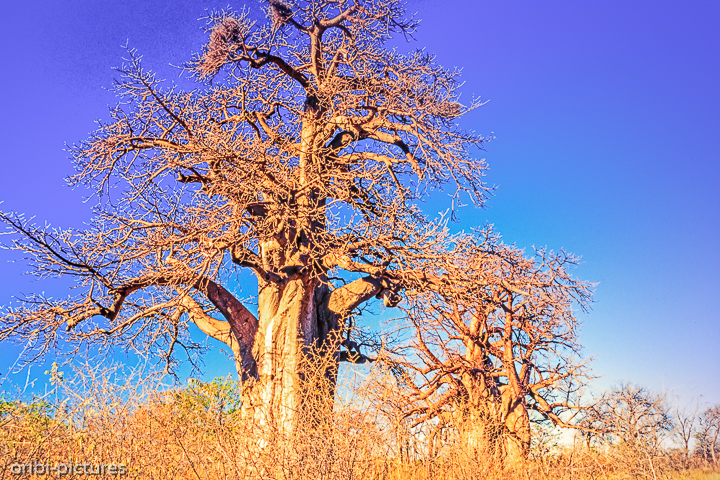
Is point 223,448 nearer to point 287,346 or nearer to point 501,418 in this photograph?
point 287,346

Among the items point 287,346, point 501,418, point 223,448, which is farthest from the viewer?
point 501,418

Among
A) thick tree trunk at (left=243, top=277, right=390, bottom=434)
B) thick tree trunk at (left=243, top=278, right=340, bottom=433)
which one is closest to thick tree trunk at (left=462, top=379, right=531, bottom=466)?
thick tree trunk at (left=243, top=277, right=390, bottom=434)

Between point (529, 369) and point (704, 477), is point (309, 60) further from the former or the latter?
point (704, 477)

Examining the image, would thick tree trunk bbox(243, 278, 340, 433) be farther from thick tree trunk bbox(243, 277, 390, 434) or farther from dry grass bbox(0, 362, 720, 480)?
dry grass bbox(0, 362, 720, 480)

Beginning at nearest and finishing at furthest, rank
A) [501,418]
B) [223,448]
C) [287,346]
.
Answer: [223,448] < [287,346] < [501,418]

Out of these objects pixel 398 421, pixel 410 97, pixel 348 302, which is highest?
→ pixel 410 97

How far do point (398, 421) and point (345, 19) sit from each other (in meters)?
6.23

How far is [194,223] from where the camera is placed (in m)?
7.40

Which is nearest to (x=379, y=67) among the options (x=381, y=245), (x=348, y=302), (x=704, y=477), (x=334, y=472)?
(x=381, y=245)

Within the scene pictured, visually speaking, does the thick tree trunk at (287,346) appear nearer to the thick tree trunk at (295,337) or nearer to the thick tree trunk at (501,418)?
the thick tree trunk at (295,337)

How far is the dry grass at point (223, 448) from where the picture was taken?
15.9 feet

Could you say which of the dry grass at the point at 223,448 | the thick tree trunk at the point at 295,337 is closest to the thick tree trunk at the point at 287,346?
the thick tree trunk at the point at 295,337

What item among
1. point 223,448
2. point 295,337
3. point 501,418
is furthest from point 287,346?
point 501,418

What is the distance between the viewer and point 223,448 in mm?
5117
